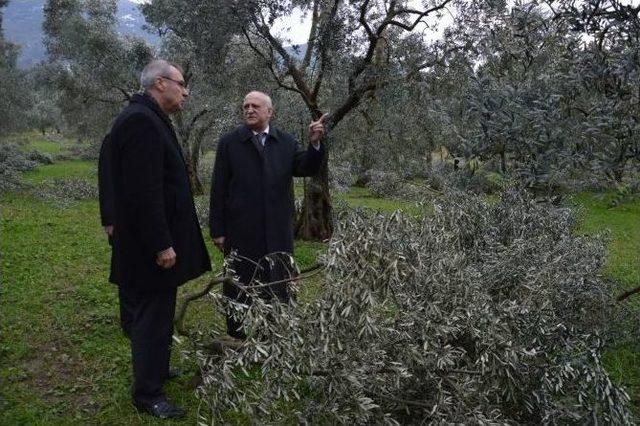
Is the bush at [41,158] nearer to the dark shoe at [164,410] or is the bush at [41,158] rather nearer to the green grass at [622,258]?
the green grass at [622,258]

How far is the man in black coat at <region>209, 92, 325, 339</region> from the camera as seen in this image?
17.2 feet

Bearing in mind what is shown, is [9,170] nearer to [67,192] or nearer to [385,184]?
[67,192]

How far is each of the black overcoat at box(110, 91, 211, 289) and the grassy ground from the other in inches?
41.0

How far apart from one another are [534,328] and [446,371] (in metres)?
0.90

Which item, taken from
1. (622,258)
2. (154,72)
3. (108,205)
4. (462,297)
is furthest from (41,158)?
(462,297)

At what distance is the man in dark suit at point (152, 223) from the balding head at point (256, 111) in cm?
91

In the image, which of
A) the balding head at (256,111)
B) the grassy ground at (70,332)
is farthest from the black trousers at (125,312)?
the balding head at (256,111)

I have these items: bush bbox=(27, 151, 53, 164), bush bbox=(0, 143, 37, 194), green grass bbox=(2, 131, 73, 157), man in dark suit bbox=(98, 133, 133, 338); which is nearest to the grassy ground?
man in dark suit bbox=(98, 133, 133, 338)

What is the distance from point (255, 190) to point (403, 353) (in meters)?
2.27

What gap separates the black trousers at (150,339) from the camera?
167 inches

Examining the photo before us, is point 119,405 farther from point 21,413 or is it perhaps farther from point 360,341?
point 360,341

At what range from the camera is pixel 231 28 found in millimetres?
10102

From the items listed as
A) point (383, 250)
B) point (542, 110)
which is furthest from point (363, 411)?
point (542, 110)

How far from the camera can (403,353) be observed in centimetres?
364
